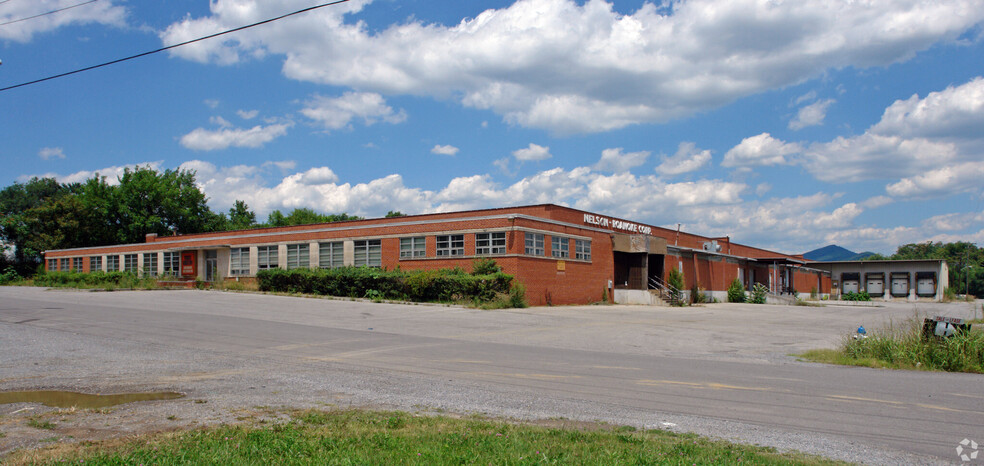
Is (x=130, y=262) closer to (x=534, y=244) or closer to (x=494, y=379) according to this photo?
(x=534, y=244)

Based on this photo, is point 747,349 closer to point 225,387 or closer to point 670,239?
point 225,387

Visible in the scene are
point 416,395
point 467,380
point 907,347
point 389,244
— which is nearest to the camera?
point 416,395

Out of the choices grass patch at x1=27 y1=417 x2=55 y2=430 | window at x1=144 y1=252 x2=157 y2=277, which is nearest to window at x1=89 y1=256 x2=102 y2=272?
window at x1=144 y1=252 x2=157 y2=277

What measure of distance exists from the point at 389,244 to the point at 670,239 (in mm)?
24754

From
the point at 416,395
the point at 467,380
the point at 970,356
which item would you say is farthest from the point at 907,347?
the point at 416,395

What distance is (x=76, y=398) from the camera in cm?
856

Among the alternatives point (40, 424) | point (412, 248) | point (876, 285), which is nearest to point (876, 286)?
point (876, 285)

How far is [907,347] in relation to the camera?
1412cm

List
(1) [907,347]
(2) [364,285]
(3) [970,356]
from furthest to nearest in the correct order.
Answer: (2) [364,285] < (1) [907,347] < (3) [970,356]

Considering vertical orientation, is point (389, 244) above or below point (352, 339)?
above

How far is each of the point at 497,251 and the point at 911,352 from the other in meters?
20.8

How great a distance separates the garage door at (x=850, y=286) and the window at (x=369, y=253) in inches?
2568

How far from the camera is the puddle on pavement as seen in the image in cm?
814

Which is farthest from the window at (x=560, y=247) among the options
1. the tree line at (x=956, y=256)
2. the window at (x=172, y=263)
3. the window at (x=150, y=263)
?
the tree line at (x=956, y=256)
